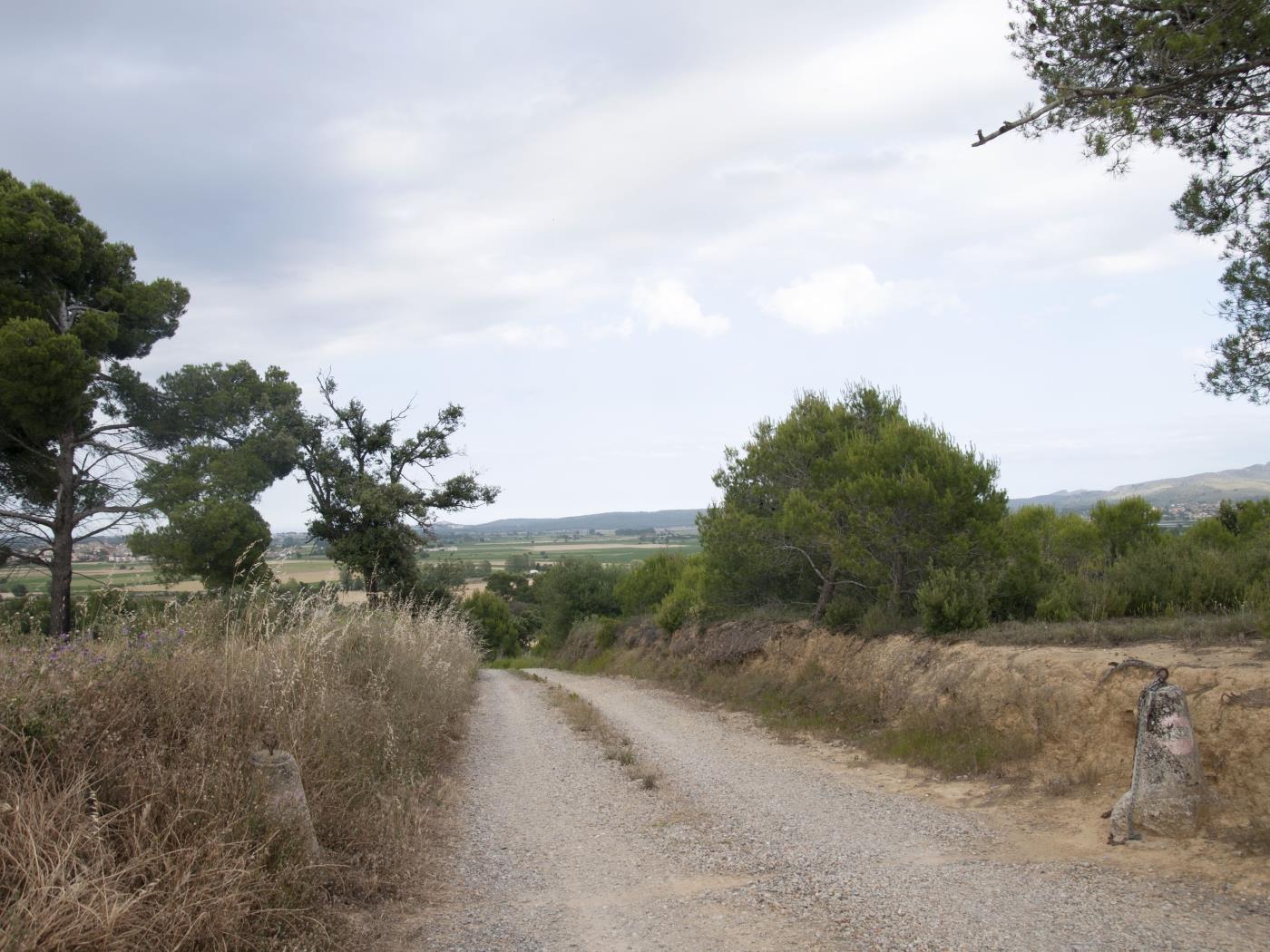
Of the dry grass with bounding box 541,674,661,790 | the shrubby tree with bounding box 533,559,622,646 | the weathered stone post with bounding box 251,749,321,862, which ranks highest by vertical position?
the weathered stone post with bounding box 251,749,321,862

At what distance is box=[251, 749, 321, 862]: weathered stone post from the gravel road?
88 cm

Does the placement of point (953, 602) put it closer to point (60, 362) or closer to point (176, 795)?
point (176, 795)

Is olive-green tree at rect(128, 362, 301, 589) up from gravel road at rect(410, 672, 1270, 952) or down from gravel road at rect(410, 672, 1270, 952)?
up

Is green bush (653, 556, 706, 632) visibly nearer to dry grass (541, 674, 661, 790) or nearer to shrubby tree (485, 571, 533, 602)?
dry grass (541, 674, 661, 790)

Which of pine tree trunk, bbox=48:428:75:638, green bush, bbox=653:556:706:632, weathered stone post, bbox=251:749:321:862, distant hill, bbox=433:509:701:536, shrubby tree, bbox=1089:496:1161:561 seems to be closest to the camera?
weathered stone post, bbox=251:749:321:862

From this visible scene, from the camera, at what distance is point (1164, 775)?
590cm

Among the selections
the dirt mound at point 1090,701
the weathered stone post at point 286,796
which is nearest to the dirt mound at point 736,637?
the dirt mound at point 1090,701

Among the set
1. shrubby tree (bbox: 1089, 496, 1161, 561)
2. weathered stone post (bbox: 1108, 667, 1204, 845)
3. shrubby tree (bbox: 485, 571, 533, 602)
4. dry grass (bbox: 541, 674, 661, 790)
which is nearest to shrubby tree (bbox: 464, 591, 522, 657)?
shrubby tree (bbox: 485, 571, 533, 602)

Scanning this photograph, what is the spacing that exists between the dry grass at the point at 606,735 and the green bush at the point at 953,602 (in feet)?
16.2

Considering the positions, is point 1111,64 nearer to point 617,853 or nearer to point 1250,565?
point 1250,565

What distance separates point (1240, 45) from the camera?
23.8ft

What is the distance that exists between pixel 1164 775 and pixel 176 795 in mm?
6768

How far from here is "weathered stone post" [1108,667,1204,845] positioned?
5.83m

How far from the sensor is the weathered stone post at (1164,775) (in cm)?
583
